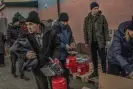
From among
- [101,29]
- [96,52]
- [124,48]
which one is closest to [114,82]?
[124,48]

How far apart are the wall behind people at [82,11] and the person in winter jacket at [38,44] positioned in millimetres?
3182

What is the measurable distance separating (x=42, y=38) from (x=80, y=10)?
5043 mm

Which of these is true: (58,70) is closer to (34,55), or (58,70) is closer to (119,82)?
(34,55)

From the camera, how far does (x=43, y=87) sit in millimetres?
5414

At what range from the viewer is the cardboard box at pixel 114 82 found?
3.80 meters

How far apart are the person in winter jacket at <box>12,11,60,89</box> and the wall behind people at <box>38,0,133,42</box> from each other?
10.4 ft

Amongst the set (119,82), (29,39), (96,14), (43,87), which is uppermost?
(96,14)

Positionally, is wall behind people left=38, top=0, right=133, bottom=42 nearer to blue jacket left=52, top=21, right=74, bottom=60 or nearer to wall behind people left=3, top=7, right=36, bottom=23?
wall behind people left=3, top=7, right=36, bottom=23

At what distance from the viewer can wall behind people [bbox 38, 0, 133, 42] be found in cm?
785

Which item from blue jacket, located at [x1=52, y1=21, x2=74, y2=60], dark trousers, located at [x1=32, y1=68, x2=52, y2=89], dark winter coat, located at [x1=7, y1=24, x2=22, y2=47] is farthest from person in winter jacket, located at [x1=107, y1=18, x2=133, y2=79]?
dark winter coat, located at [x1=7, y1=24, x2=22, y2=47]

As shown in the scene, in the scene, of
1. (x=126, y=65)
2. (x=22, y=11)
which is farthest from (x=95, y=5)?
(x=22, y=11)

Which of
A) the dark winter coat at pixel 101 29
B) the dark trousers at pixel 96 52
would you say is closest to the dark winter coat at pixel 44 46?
the dark winter coat at pixel 101 29

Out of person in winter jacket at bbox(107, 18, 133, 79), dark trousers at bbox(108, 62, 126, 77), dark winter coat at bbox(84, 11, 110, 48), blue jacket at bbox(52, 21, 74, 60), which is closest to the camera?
person in winter jacket at bbox(107, 18, 133, 79)

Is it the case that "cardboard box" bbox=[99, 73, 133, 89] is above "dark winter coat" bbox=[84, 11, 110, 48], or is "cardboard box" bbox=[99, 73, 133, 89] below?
below
